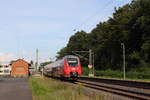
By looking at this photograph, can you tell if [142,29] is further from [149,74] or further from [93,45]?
[93,45]

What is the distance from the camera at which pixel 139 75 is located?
198ft

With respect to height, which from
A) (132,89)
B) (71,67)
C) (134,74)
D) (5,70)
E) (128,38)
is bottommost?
(132,89)

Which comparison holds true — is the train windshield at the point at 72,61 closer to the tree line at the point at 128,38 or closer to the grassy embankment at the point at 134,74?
the grassy embankment at the point at 134,74

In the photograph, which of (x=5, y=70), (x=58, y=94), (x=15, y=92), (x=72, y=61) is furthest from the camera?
(x=5, y=70)

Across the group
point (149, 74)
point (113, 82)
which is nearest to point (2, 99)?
point (113, 82)

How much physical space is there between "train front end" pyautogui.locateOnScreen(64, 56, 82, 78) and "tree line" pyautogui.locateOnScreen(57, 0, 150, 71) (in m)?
24.4

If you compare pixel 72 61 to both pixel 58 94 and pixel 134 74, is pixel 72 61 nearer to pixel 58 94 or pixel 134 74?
pixel 134 74

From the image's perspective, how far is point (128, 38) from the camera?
268 ft

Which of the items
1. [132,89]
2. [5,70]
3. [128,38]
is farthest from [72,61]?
[5,70]

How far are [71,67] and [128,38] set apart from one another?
130ft

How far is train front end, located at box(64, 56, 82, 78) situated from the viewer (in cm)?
4422

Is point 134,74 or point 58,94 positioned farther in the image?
point 134,74

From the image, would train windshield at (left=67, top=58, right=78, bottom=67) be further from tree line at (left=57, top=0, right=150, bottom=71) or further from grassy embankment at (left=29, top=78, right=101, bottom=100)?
tree line at (left=57, top=0, right=150, bottom=71)

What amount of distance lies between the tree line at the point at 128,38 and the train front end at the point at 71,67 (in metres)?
24.4
